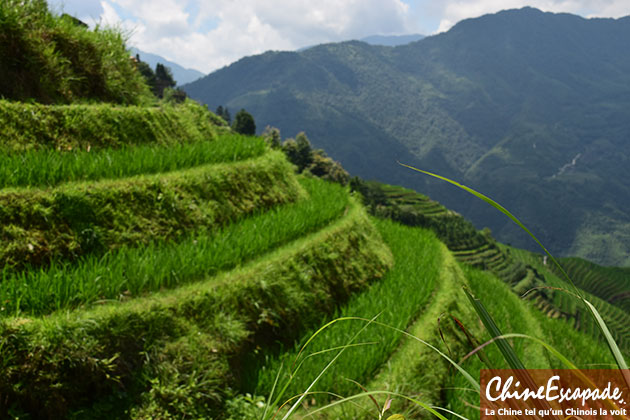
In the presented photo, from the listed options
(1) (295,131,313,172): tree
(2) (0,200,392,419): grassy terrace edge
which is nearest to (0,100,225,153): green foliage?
(2) (0,200,392,419): grassy terrace edge

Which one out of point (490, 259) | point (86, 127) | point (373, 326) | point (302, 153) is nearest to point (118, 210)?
point (86, 127)

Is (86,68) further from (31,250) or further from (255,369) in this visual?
(255,369)

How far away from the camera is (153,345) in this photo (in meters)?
3.24

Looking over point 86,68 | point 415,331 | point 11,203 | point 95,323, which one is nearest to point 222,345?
point 95,323

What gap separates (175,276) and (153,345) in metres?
0.77

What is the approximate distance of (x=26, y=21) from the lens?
17.7 ft

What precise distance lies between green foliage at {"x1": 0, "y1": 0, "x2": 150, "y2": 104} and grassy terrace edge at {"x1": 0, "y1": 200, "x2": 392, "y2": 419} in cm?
366

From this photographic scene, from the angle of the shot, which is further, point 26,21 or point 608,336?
point 26,21

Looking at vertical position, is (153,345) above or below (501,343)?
below

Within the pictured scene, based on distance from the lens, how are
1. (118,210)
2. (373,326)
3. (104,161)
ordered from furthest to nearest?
1. (373,326)
2. (104,161)
3. (118,210)

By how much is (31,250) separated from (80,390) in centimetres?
137

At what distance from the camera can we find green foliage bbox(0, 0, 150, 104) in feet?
17.3

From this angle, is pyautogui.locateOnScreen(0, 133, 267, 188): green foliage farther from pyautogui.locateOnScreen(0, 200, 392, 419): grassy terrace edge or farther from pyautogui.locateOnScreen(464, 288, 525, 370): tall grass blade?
pyautogui.locateOnScreen(464, 288, 525, 370): tall grass blade

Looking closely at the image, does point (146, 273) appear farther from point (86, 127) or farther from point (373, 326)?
point (373, 326)
